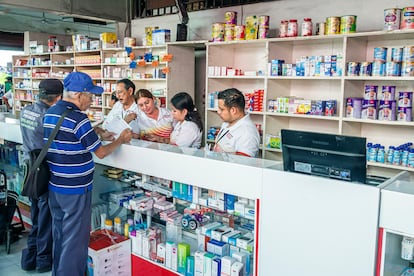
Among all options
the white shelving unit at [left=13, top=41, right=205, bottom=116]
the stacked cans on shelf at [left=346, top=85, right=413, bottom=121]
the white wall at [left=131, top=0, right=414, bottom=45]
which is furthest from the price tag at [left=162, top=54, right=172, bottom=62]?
the stacked cans on shelf at [left=346, top=85, right=413, bottom=121]

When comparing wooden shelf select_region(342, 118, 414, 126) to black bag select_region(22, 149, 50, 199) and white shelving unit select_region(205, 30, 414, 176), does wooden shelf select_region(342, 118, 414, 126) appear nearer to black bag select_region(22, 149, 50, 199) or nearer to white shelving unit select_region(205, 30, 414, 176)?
white shelving unit select_region(205, 30, 414, 176)

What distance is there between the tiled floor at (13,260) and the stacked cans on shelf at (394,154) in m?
3.30

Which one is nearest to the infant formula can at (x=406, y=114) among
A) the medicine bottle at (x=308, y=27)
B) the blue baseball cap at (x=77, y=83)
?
the medicine bottle at (x=308, y=27)

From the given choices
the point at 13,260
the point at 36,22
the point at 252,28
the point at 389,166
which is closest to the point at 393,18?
the point at 389,166

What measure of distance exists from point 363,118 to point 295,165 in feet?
8.34

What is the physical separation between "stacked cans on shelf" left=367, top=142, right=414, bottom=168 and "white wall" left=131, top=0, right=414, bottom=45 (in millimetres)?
1345

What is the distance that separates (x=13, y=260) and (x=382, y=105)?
3859mm

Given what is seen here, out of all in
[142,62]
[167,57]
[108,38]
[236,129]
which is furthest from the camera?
[108,38]

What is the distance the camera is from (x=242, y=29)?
4.87 metres

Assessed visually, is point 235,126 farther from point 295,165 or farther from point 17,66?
point 17,66

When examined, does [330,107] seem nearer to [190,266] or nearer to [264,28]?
[264,28]

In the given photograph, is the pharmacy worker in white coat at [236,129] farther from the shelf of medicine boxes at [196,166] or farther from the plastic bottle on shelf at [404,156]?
the plastic bottle on shelf at [404,156]

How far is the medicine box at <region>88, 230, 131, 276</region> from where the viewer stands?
2842 mm

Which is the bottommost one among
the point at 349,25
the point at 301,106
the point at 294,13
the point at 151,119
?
the point at 151,119
